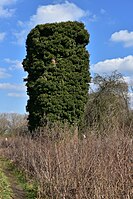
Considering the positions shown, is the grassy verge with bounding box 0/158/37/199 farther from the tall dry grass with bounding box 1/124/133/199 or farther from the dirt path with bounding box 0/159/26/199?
the tall dry grass with bounding box 1/124/133/199

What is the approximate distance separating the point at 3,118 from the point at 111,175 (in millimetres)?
74889

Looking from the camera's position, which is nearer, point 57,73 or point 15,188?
point 15,188

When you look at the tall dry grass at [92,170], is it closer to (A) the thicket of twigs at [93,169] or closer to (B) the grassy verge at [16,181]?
(A) the thicket of twigs at [93,169]

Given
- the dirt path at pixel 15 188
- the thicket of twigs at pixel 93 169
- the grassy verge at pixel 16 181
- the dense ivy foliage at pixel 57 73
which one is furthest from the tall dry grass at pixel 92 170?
the dense ivy foliage at pixel 57 73

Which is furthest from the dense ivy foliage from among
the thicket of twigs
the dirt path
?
the thicket of twigs

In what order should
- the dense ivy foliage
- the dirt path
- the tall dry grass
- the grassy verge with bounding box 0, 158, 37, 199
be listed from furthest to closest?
1. the dense ivy foliage
2. the dirt path
3. the grassy verge with bounding box 0, 158, 37, 199
4. the tall dry grass

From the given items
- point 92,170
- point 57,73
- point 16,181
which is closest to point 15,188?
point 16,181

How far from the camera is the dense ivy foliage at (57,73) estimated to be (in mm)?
25234

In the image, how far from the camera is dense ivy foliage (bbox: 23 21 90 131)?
25234mm

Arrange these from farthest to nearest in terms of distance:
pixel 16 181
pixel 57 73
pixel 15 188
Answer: pixel 57 73
pixel 16 181
pixel 15 188

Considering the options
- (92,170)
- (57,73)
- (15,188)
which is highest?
(57,73)

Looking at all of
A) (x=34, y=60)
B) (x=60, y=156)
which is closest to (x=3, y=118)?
(x=34, y=60)

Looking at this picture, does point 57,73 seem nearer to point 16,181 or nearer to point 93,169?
point 16,181

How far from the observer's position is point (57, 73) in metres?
25.8
